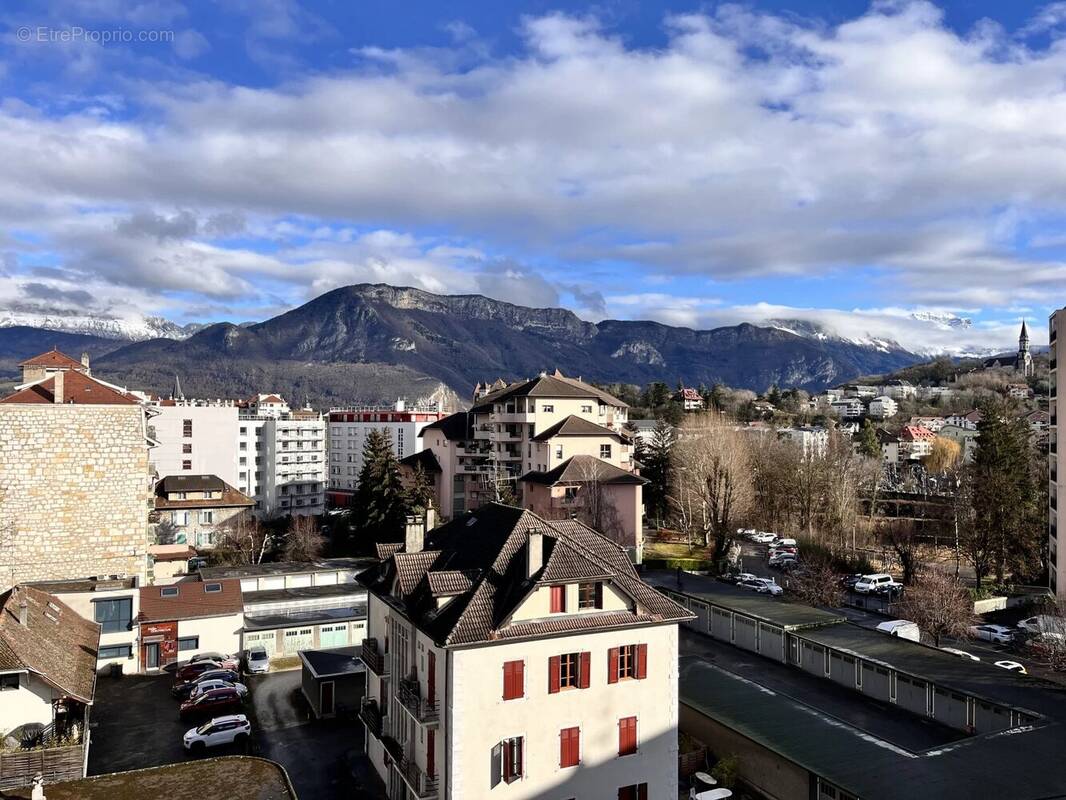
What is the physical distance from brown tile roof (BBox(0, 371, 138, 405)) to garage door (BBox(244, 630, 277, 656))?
15844 millimetres

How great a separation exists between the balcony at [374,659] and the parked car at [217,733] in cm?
540

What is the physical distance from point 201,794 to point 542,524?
11091 mm

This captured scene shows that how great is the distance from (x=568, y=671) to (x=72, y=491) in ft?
109

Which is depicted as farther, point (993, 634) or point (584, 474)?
point (584, 474)

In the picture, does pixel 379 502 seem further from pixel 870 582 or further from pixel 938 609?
pixel 938 609

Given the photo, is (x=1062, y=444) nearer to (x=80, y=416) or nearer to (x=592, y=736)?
(x=592, y=736)

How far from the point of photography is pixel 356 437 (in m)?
110

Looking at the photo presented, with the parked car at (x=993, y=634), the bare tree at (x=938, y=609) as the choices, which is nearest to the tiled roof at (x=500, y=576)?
the bare tree at (x=938, y=609)

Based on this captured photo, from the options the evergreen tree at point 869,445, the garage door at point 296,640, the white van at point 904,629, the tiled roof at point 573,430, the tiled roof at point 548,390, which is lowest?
the garage door at point 296,640

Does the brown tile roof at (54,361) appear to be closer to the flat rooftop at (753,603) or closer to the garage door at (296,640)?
the garage door at (296,640)

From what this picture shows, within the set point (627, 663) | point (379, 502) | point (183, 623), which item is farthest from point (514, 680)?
point (379, 502)

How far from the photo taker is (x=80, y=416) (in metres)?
40.8

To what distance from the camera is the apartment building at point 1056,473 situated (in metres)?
46.1

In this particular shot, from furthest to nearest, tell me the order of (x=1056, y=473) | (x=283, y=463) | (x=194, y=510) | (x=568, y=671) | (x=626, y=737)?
(x=283, y=463)
(x=194, y=510)
(x=1056, y=473)
(x=626, y=737)
(x=568, y=671)
